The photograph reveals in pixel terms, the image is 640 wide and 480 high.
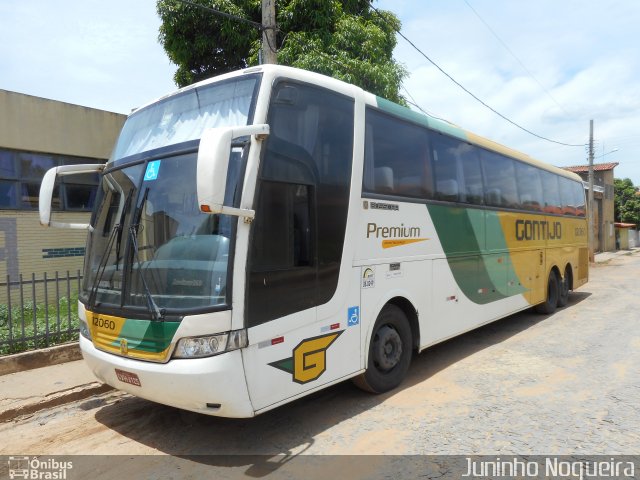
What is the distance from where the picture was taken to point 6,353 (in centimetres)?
625

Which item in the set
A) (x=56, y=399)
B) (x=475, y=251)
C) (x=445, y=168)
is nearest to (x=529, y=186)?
(x=475, y=251)

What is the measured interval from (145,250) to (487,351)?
17.6 ft

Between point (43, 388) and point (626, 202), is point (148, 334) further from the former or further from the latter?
point (626, 202)

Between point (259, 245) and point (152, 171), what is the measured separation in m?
1.19

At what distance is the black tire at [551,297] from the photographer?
10031 millimetres

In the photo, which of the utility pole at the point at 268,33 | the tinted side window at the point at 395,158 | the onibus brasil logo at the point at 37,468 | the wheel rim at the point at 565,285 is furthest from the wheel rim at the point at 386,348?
the wheel rim at the point at 565,285

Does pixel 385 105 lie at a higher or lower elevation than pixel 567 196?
higher

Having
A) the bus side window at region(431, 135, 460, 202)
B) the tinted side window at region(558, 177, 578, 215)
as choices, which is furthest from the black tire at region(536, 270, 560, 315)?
the bus side window at region(431, 135, 460, 202)

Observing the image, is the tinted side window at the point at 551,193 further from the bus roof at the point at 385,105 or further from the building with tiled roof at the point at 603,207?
the building with tiled roof at the point at 603,207

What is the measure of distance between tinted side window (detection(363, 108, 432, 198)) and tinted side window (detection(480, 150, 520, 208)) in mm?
1943

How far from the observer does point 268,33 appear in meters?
7.96

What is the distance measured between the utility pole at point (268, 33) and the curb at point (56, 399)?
5590mm

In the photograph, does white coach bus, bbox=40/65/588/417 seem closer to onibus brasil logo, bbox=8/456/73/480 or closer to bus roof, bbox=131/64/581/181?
bus roof, bbox=131/64/581/181

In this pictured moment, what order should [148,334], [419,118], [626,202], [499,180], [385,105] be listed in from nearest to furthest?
[148,334] → [385,105] → [419,118] → [499,180] → [626,202]
